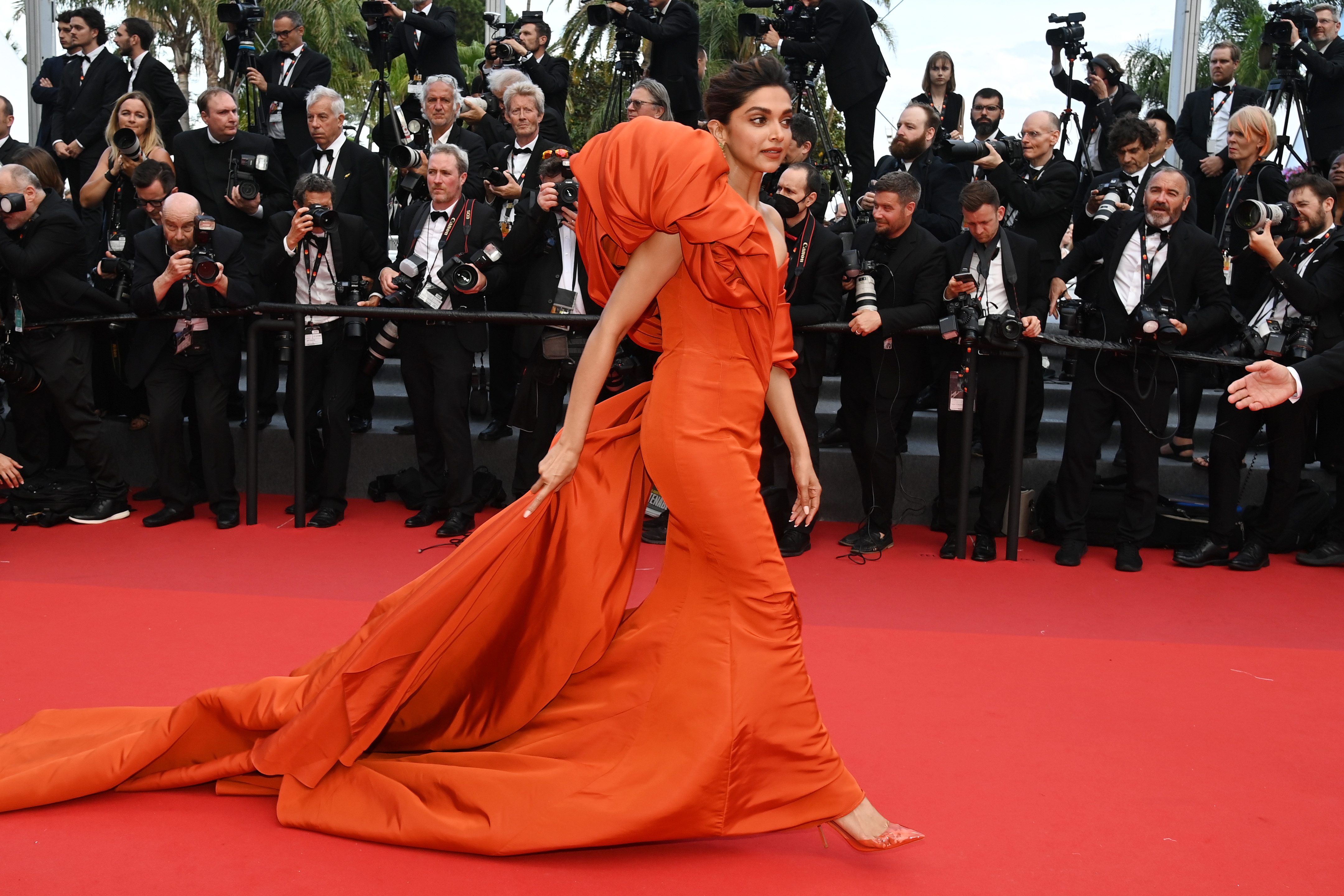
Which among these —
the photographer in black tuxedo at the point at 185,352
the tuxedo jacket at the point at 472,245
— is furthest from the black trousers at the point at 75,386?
the tuxedo jacket at the point at 472,245

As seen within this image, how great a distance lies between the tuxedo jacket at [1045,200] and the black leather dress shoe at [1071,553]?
5.95ft

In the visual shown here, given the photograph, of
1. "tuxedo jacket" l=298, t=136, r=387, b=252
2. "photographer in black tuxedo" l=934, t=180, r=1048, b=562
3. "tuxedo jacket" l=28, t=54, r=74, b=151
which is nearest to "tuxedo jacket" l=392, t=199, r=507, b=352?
"tuxedo jacket" l=298, t=136, r=387, b=252

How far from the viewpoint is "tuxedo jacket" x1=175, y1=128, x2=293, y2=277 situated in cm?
730

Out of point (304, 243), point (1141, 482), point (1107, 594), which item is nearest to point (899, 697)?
point (1107, 594)

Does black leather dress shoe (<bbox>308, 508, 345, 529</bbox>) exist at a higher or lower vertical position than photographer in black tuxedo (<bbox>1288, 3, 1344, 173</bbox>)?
lower

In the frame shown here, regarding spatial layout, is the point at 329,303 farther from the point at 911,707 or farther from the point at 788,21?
the point at 911,707

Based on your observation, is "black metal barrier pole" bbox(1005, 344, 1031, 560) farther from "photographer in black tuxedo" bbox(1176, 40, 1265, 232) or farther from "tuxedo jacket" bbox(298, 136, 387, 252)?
"tuxedo jacket" bbox(298, 136, 387, 252)

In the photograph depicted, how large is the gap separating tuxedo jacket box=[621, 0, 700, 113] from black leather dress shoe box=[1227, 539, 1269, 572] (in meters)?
4.28

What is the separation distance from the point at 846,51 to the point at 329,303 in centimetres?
353

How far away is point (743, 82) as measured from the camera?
286 cm

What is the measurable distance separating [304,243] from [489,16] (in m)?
3.30

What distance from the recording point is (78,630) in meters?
4.58

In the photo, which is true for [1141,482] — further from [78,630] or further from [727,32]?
[727,32]

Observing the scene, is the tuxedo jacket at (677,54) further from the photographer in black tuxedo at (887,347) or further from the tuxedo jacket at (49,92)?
the tuxedo jacket at (49,92)
